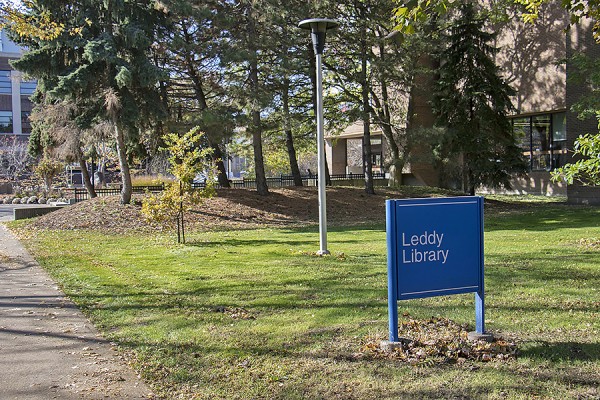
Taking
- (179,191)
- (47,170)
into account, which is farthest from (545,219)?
(47,170)

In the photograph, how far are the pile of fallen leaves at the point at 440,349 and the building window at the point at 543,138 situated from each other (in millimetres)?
26485

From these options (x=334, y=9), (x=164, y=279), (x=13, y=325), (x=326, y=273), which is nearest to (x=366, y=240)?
(x=326, y=273)

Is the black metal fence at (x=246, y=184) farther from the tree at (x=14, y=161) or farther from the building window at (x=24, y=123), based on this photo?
the building window at (x=24, y=123)

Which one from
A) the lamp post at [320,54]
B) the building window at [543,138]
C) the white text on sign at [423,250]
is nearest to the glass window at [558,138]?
the building window at [543,138]

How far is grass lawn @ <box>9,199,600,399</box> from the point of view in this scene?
14.4ft

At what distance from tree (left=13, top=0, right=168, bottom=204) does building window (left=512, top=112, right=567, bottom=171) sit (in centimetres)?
1987

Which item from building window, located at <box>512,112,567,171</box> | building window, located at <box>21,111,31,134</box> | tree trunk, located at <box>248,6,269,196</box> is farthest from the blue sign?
building window, located at <box>21,111,31,134</box>

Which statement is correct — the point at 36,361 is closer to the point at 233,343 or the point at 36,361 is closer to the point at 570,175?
the point at 233,343

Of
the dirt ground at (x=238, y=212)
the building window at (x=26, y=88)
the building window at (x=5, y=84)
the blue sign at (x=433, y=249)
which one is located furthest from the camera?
the building window at (x=26, y=88)

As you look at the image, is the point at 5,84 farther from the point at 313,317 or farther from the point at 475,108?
the point at 313,317

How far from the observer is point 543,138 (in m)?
31.3

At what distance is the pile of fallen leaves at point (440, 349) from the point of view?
4836 millimetres

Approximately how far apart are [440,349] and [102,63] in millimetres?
17774

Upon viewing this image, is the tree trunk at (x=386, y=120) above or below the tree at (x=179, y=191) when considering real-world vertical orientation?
above
